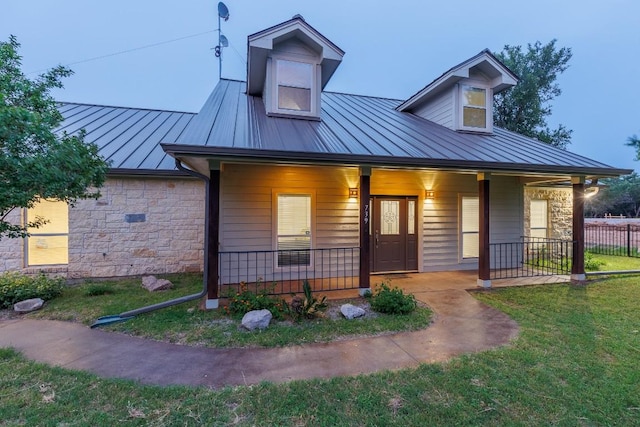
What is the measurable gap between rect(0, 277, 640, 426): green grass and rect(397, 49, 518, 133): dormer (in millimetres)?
6323

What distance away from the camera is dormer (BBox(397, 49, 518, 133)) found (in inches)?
319

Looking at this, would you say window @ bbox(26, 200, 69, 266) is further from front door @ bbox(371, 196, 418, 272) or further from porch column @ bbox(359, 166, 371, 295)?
front door @ bbox(371, 196, 418, 272)

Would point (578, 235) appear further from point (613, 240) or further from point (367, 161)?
point (613, 240)

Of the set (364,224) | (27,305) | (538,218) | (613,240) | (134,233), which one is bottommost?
(27,305)

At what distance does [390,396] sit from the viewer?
9.35 ft

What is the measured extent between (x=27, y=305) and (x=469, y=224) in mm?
9786

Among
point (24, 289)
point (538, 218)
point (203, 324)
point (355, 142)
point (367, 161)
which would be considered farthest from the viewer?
point (538, 218)

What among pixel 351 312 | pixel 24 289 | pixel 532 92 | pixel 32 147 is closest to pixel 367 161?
pixel 351 312

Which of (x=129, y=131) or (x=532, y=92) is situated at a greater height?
(x=532, y=92)

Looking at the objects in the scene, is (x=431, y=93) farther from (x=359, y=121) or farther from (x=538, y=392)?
(x=538, y=392)

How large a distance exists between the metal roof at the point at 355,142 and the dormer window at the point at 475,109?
12.9 inches

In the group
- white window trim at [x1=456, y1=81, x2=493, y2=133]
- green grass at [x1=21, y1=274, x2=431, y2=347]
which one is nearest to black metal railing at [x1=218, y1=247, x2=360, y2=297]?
green grass at [x1=21, y1=274, x2=431, y2=347]

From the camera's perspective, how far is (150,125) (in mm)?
9711

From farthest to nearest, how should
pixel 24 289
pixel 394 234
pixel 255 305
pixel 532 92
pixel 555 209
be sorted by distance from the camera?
pixel 532 92 → pixel 555 209 → pixel 394 234 → pixel 24 289 → pixel 255 305
